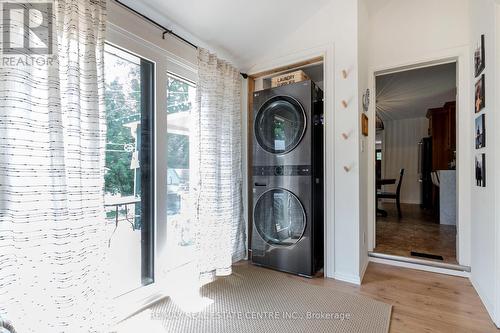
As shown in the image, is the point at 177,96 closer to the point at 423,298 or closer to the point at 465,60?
the point at 423,298

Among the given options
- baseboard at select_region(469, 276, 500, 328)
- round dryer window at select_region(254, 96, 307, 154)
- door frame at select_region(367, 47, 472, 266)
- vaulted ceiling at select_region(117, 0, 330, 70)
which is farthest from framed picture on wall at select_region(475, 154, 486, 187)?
vaulted ceiling at select_region(117, 0, 330, 70)

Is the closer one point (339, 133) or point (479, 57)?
point (479, 57)

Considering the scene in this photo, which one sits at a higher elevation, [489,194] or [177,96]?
[177,96]

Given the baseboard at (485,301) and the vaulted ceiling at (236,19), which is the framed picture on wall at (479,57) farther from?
the baseboard at (485,301)

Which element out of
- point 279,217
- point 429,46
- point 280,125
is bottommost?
point 279,217

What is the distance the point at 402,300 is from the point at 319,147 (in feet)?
4.75

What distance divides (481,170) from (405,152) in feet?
20.0

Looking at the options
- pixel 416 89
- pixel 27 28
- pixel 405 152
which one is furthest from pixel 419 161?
pixel 27 28

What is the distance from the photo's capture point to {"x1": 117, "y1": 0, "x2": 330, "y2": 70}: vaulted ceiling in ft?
6.16

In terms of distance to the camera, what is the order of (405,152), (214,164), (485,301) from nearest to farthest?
(485,301), (214,164), (405,152)

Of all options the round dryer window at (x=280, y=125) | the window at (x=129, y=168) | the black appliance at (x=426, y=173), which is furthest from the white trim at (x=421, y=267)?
the black appliance at (x=426, y=173)

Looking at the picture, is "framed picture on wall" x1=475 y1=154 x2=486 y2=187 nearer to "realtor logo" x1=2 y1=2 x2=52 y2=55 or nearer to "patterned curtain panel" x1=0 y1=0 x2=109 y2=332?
"patterned curtain panel" x1=0 y1=0 x2=109 y2=332

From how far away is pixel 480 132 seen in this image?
198cm

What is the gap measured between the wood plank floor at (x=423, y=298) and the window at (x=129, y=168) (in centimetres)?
142
